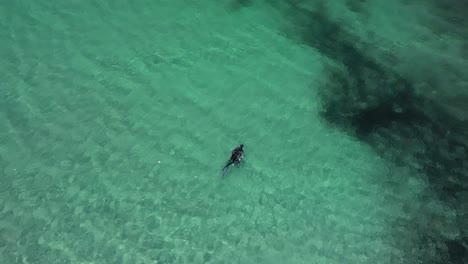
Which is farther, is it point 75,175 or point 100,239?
point 75,175

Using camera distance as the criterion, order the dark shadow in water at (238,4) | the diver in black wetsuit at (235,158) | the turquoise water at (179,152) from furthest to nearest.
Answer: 1. the dark shadow in water at (238,4)
2. the diver in black wetsuit at (235,158)
3. the turquoise water at (179,152)

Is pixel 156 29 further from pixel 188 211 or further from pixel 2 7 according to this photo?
pixel 188 211

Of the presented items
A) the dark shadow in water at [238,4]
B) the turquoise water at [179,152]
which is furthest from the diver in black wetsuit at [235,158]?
the dark shadow in water at [238,4]

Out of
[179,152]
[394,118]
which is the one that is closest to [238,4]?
[179,152]

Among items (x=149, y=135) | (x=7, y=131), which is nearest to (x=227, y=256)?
(x=149, y=135)

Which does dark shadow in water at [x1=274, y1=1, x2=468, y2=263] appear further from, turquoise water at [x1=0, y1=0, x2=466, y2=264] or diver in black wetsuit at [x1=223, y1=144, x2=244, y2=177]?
diver in black wetsuit at [x1=223, y1=144, x2=244, y2=177]

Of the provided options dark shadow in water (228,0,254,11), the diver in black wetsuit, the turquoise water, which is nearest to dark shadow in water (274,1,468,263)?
the turquoise water

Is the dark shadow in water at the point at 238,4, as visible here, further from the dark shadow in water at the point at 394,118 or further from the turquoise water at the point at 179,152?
the dark shadow in water at the point at 394,118

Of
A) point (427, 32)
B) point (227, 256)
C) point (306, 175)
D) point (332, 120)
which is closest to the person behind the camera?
point (227, 256)
